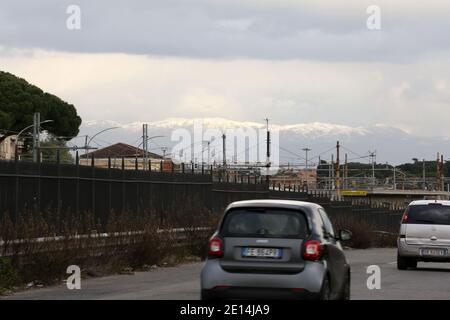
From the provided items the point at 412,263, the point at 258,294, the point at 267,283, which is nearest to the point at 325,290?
the point at 267,283

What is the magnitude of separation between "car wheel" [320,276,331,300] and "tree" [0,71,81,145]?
268ft

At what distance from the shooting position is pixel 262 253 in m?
14.6

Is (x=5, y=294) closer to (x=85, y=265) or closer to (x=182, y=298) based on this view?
(x=182, y=298)

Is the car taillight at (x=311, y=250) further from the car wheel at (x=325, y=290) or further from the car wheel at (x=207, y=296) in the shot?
the car wheel at (x=207, y=296)

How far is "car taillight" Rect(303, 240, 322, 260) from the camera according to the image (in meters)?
14.4

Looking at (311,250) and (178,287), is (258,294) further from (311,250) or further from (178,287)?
(178,287)


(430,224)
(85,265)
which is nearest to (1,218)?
(85,265)

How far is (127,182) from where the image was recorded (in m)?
32.8

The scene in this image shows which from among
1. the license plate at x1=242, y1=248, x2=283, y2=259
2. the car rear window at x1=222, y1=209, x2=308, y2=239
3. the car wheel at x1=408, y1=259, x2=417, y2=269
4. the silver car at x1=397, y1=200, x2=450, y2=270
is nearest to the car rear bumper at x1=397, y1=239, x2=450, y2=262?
the silver car at x1=397, y1=200, x2=450, y2=270

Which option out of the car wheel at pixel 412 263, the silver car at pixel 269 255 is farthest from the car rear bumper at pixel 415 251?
the silver car at pixel 269 255

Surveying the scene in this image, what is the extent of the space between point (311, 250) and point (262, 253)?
0.66 m

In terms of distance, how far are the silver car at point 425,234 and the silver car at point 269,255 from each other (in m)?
13.3
